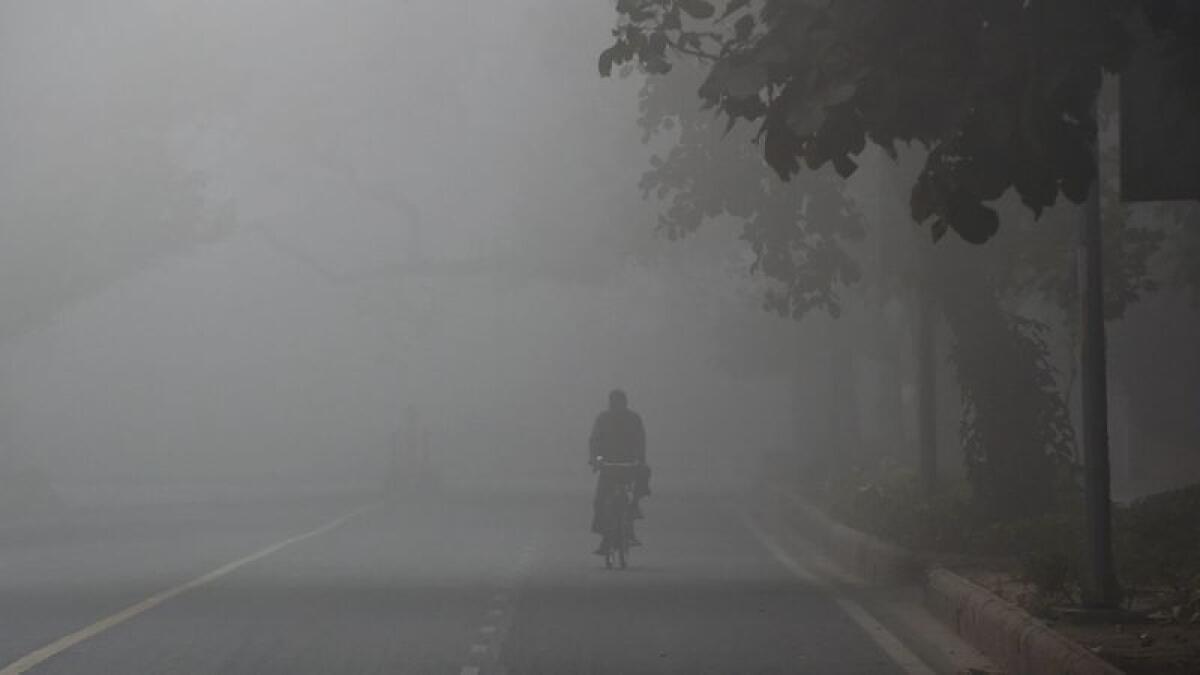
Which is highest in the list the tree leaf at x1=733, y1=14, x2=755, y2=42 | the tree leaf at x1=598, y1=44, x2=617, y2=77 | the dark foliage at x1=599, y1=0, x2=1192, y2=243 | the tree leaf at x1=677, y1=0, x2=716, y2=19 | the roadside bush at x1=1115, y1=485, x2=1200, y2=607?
the tree leaf at x1=677, y1=0, x2=716, y2=19

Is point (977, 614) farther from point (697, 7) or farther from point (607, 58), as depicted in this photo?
point (607, 58)

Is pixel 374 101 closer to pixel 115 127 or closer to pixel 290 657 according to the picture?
pixel 115 127

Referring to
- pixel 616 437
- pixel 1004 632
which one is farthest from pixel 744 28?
pixel 616 437

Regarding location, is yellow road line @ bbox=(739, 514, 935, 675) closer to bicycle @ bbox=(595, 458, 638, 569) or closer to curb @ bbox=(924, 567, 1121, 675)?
curb @ bbox=(924, 567, 1121, 675)

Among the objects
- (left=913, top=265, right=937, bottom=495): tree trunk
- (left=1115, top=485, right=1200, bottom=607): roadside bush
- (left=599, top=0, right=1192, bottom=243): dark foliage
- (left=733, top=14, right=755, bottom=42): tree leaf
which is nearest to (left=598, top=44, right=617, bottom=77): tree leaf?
(left=733, top=14, right=755, bottom=42): tree leaf

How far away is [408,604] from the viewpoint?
21.5 metres

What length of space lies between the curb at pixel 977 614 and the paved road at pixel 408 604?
726 millimetres

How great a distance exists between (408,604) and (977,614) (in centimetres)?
551

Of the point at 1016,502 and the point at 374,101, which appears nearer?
the point at 1016,502

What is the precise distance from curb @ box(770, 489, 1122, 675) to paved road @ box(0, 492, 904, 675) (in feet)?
2.38

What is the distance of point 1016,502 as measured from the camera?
27.2m

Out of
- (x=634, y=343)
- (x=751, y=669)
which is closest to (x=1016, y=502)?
(x=751, y=669)

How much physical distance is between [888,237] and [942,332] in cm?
1703

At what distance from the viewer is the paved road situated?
55.1 ft
